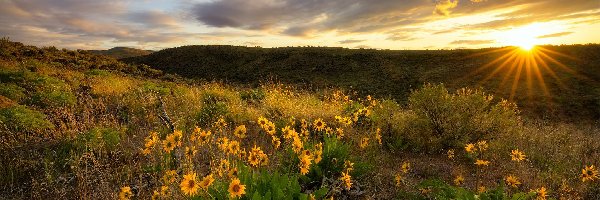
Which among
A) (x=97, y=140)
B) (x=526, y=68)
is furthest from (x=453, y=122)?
(x=526, y=68)

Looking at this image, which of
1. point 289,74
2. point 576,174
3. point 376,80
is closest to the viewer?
point 576,174

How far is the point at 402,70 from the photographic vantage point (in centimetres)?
3316

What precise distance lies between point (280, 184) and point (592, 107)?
23.5 metres

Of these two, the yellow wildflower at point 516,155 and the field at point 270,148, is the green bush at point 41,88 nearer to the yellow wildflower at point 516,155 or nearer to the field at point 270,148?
the field at point 270,148

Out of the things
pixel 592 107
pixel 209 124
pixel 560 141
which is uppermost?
pixel 209 124

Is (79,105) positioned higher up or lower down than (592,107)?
higher up

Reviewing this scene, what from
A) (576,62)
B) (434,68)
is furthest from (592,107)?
(434,68)

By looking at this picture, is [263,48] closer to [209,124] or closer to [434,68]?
[434,68]

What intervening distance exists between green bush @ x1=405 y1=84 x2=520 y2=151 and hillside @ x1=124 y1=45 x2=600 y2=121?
31.0 ft

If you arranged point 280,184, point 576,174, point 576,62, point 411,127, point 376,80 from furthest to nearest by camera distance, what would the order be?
point 376,80 < point 576,62 < point 411,127 < point 576,174 < point 280,184

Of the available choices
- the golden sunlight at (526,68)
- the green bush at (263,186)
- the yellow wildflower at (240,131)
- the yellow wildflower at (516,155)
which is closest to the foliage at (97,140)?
the yellow wildflower at (240,131)

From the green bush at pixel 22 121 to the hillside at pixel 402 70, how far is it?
46.0 feet

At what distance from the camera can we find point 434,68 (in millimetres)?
33000

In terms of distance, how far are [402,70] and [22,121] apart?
29.6 meters
